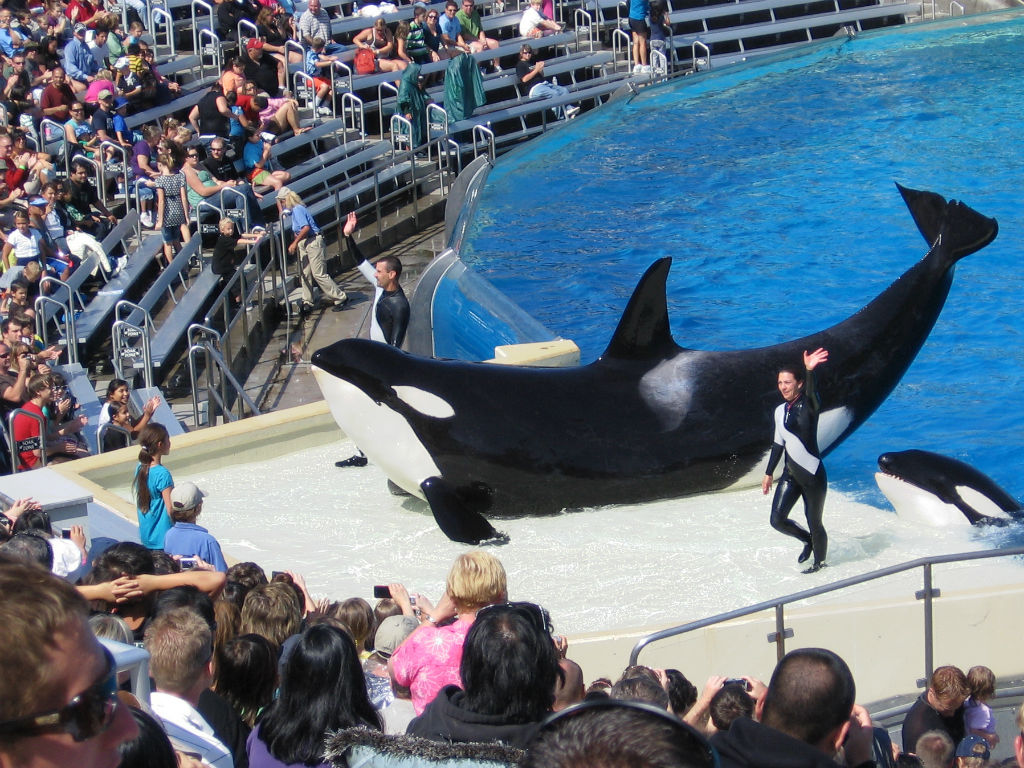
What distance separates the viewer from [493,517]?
8398mm

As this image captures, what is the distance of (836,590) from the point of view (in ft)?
18.2

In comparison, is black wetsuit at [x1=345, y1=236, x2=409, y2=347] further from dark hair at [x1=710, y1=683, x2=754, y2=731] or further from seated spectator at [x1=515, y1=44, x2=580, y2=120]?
seated spectator at [x1=515, y1=44, x2=580, y2=120]

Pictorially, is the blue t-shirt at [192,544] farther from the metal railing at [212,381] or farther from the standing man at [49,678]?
the standing man at [49,678]

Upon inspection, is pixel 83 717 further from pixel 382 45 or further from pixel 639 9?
pixel 639 9

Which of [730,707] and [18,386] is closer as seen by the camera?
[730,707]

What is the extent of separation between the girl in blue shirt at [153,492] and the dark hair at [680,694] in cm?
350

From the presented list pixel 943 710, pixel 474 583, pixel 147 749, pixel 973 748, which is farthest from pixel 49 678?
pixel 943 710

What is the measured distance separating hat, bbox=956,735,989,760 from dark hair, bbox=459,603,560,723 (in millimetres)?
2038

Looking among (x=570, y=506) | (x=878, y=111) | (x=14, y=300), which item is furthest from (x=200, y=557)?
(x=878, y=111)

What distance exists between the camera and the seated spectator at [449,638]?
4.04 meters

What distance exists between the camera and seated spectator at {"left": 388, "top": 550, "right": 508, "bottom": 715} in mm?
4039

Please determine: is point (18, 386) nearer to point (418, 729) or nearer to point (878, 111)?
point (418, 729)

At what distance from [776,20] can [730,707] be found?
2758 cm

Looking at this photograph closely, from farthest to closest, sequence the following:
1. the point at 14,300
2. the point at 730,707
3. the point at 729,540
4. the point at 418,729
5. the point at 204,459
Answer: the point at 14,300 < the point at 204,459 < the point at 729,540 < the point at 730,707 < the point at 418,729
